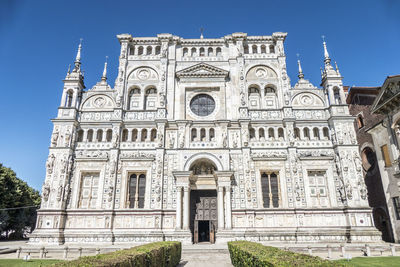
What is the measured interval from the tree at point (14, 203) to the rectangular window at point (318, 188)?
1163 inches

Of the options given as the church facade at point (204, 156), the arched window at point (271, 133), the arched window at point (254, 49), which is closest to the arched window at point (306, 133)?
the church facade at point (204, 156)

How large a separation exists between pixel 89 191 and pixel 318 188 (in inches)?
858

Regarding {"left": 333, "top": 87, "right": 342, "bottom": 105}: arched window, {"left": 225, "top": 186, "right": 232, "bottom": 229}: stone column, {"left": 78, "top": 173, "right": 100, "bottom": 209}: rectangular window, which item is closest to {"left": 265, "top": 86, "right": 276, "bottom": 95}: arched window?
{"left": 333, "top": 87, "right": 342, "bottom": 105}: arched window

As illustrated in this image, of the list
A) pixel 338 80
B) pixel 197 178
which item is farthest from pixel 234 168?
pixel 338 80

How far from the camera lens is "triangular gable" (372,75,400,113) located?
22250 mm

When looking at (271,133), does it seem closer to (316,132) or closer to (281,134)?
(281,134)

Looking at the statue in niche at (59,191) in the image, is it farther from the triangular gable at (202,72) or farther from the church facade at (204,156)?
the triangular gable at (202,72)

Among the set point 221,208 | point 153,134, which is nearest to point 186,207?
point 221,208

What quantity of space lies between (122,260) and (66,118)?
75.4ft

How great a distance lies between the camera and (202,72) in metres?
29.7

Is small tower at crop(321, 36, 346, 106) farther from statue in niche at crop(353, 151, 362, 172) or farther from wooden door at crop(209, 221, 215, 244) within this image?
wooden door at crop(209, 221, 215, 244)

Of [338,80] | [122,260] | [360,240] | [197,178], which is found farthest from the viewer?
[338,80]

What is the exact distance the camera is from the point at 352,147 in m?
25.8

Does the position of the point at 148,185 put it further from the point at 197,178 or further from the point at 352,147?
the point at 352,147
